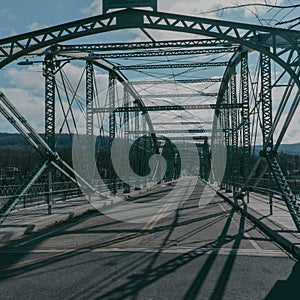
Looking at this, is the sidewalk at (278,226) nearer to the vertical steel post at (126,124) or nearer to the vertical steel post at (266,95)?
the vertical steel post at (266,95)

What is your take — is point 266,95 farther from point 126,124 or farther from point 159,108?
point 126,124

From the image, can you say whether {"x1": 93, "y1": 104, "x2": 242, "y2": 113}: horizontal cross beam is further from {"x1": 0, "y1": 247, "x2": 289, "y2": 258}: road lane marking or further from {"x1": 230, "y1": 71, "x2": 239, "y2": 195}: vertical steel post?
{"x1": 0, "y1": 247, "x2": 289, "y2": 258}: road lane marking

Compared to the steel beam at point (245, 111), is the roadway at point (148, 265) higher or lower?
lower

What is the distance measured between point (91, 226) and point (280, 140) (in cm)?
618

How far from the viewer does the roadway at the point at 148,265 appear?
615 cm

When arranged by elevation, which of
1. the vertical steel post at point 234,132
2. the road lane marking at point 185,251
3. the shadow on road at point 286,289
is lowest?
the road lane marking at point 185,251

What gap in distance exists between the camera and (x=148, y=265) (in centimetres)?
787

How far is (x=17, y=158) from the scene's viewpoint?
54094 mm

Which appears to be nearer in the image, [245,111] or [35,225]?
[35,225]

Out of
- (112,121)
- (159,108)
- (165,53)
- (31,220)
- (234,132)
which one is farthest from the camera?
(159,108)

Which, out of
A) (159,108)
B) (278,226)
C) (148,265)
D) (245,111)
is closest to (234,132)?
(245,111)

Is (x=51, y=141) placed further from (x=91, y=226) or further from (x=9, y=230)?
(x=9, y=230)

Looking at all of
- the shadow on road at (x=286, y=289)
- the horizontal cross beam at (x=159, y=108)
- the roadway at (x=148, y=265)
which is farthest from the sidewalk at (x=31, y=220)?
the horizontal cross beam at (x=159, y=108)

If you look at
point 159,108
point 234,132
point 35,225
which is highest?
point 159,108
